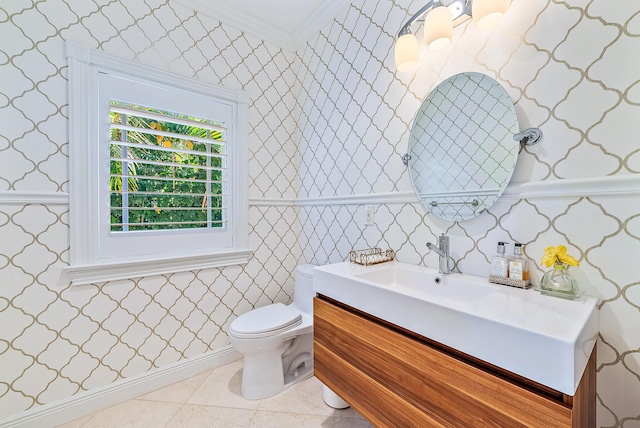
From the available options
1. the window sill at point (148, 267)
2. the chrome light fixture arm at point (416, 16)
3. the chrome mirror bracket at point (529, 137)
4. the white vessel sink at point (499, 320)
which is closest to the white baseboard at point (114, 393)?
the window sill at point (148, 267)

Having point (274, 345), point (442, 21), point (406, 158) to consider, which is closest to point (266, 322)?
point (274, 345)

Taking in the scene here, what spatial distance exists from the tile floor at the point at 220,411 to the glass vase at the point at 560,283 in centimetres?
111

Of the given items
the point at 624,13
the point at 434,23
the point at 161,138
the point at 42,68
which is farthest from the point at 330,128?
the point at 42,68

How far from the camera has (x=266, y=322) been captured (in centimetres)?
169

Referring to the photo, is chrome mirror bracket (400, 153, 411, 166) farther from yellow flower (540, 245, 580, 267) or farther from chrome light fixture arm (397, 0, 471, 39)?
yellow flower (540, 245, 580, 267)

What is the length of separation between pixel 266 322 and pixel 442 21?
5.86 feet

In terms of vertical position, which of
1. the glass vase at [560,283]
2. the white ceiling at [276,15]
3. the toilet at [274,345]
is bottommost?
the toilet at [274,345]

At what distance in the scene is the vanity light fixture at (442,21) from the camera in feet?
3.50

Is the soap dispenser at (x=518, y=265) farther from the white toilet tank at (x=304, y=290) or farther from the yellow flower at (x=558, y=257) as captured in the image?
the white toilet tank at (x=304, y=290)

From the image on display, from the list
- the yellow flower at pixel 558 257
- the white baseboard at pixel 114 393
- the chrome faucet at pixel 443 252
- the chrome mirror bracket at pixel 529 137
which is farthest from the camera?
the white baseboard at pixel 114 393

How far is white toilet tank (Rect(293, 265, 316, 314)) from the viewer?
190cm

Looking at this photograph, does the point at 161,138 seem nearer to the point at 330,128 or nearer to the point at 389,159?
the point at 330,128

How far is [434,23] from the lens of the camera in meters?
1.20

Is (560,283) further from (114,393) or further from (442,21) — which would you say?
(114,393)
